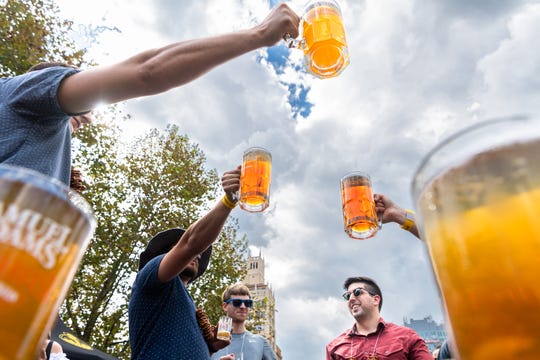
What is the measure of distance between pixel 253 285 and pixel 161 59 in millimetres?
78242

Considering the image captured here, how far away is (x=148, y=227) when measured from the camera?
1377cm

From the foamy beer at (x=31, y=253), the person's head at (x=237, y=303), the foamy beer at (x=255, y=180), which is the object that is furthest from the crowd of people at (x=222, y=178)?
the foamy beer at (x=31, y=253)

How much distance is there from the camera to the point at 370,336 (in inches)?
180

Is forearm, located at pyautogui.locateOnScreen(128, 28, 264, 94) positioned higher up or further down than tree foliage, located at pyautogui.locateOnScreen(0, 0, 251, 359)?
further down

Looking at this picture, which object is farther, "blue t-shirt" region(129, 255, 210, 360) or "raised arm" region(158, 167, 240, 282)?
"raised arm" region(158, 167, 240, 282)

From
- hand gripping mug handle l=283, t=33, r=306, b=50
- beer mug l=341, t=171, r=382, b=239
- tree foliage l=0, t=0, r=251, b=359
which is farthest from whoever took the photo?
tree foliage l=0, t=0, r=251, b=359

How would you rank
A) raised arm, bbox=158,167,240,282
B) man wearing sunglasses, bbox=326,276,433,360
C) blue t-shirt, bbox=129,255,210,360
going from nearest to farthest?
blue t-shirt, bbox=129,255,210,360
raised arm, bbox=158,167,240,282
man wearing sunglasses, bbox=326,276,433,360

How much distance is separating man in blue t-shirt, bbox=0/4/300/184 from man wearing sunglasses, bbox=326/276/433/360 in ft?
12.8

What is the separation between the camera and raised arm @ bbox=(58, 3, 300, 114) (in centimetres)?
124

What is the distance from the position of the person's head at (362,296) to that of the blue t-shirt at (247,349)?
51.7 inches

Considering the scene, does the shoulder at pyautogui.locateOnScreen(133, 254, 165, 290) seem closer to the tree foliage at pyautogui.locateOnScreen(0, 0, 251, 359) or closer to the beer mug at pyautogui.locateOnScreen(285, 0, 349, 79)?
the beer mug at pyautogui.locateOnScreen(285, 0, 349, 79)

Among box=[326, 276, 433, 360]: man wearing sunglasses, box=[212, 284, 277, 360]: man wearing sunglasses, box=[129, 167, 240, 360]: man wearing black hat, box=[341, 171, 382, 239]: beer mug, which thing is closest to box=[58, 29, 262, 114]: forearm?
box=[129, 167, 240, 360]: man wearing black hat

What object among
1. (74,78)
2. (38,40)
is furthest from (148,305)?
(38,40)

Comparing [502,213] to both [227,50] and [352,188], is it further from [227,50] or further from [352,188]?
[352,188]
